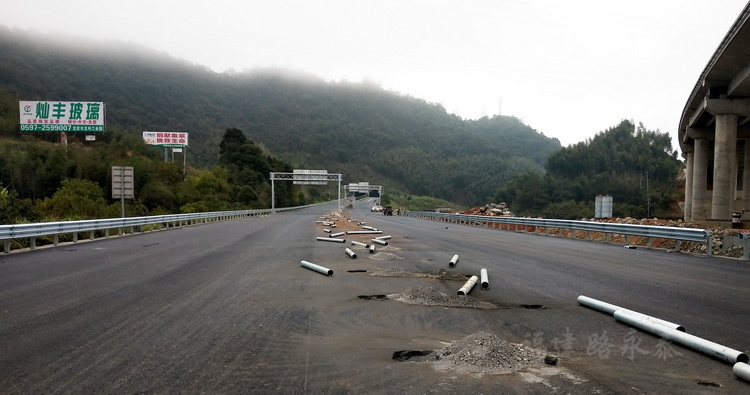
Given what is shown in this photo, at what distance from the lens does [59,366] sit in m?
4.39

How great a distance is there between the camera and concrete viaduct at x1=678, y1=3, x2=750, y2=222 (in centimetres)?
2442

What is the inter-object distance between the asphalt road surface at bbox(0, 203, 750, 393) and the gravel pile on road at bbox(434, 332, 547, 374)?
0.51 ft

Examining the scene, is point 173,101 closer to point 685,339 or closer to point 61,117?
point 61,117

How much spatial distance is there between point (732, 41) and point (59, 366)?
92.0ft

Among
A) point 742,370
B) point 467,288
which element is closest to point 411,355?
point 742,370

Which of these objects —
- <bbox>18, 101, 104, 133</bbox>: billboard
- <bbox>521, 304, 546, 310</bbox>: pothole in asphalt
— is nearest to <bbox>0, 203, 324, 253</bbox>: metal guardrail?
<bbox>521, 304, 546, 310</bbox>: pothole in asphalt

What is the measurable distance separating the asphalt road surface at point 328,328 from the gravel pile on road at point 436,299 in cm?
25

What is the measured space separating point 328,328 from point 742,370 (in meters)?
3.90

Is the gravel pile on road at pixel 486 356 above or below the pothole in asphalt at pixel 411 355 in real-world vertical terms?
above

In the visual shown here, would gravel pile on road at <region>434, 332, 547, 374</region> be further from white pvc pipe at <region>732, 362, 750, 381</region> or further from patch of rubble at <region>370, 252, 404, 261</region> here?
patch of rubble at <region>370, 252, 404, 261</region>

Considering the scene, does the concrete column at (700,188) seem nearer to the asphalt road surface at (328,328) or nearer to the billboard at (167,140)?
the asphalt road surface at (328,328)

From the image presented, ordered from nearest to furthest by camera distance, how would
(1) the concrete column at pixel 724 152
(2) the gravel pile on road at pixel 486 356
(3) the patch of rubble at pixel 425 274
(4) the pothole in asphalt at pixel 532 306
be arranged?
(2) the gravel pile on road at pixel 486 356, (4) the pothole in asphalt at pixel 532 306, (3) the patch of rubble at pixel 425 274, (1) the concrete column at pixel 724 152

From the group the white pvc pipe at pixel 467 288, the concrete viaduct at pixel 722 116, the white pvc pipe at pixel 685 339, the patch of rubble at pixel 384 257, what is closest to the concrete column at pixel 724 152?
the concrete viaduct at pixel 722 116

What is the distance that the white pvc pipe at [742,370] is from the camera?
399 cm
